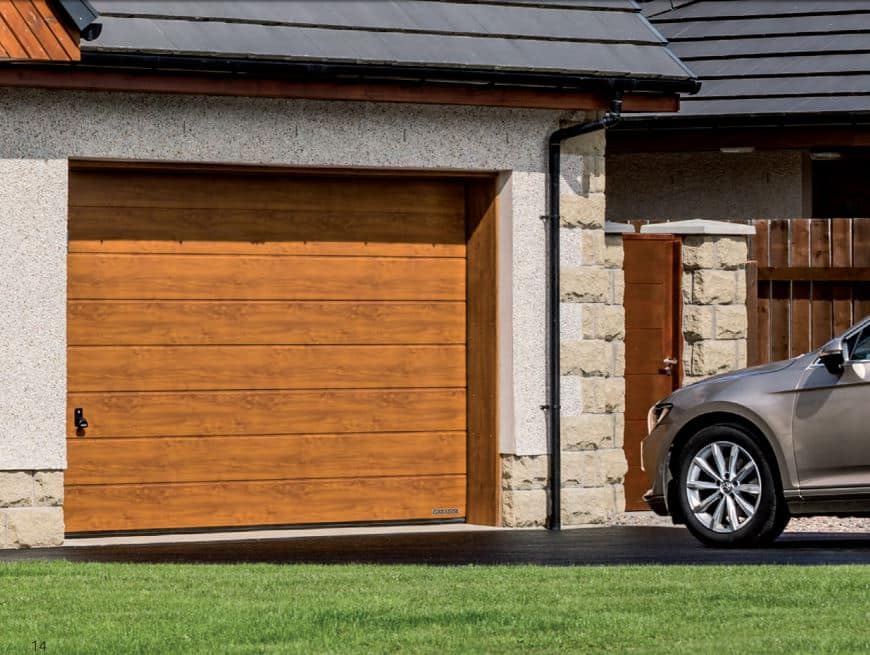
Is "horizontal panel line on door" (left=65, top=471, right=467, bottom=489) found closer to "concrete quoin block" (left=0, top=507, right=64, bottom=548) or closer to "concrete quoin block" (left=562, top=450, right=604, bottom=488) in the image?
"concrete quoin block" (left=0, top=507, right=64, bottom=548)

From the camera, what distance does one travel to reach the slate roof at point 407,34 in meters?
13.1

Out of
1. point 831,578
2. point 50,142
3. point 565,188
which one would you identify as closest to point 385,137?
point 565,188

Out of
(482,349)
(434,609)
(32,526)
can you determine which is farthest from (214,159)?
(434,609)

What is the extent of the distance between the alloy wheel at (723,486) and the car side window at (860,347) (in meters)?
0.91

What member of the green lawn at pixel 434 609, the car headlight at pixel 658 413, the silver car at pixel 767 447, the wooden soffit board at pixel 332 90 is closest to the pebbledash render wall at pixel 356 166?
the wooden soffit board at pixel 332 90

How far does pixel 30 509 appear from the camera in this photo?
12812 mm

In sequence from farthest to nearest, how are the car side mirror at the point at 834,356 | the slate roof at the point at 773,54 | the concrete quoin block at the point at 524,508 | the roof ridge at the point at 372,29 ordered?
the slate roof at the point at 773,54 < the concrete quoin block at the point at 524,508 < the roof ridge at the point at 372,29 < the car side mirror at the point at 834,356

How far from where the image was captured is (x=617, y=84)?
14148 mm

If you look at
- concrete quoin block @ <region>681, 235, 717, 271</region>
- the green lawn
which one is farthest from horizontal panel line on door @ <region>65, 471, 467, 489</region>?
the green lawn

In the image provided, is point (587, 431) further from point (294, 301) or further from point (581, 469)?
point (294, 301)

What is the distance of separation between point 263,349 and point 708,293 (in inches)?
140

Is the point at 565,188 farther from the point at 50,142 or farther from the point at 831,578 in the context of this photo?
the point at 831,578

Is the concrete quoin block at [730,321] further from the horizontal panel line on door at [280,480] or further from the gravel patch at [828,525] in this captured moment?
the horizontal panel line on door at [280,480]

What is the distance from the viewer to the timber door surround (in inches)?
592
